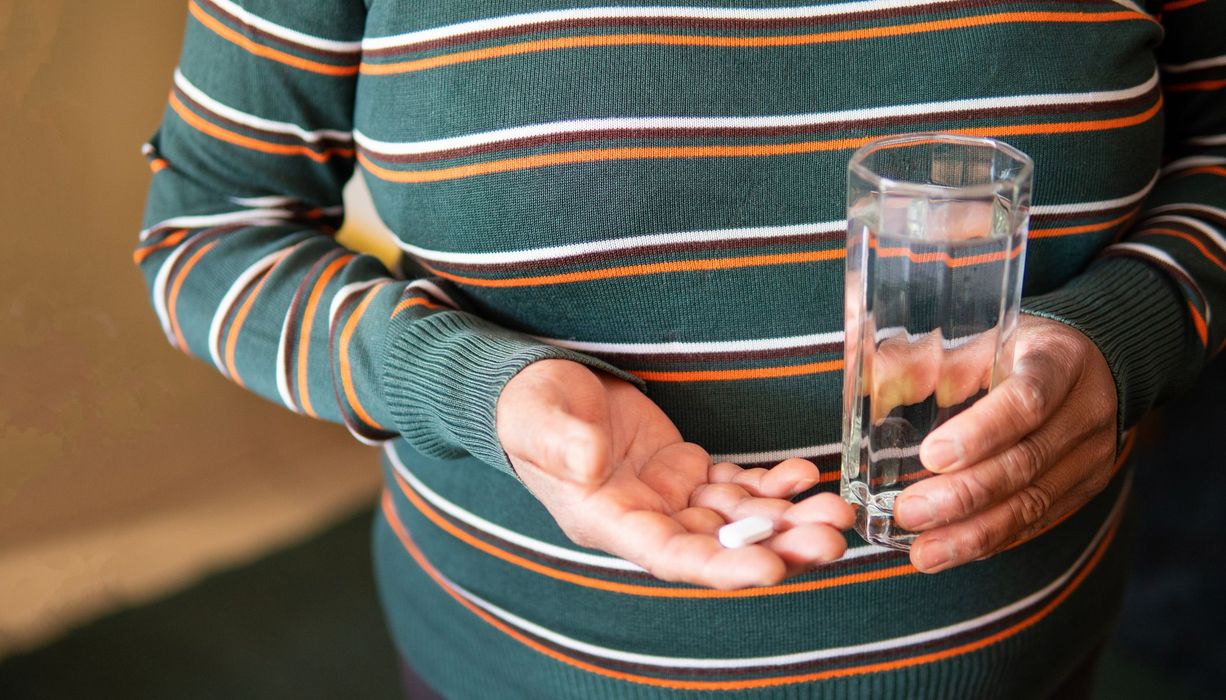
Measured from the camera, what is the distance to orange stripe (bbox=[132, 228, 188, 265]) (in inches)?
33.1

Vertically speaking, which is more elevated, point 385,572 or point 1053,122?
point 1053,122

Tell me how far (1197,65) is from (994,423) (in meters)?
0.44

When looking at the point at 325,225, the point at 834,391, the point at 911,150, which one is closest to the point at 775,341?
the point at 834,391

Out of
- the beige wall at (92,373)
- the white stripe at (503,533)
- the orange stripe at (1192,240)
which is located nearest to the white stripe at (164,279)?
the white stripe at (503,533)

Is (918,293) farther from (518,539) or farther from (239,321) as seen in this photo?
(239,321)

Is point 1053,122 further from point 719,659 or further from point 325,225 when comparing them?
point 325,225

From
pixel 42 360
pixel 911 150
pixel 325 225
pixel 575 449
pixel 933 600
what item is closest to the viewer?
pixel 575 449

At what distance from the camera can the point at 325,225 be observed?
90cm

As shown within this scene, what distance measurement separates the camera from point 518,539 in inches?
30.3

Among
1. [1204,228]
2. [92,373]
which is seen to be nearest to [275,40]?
[1204,228]

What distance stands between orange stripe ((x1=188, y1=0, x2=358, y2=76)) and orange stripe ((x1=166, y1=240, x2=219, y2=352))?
158 mm

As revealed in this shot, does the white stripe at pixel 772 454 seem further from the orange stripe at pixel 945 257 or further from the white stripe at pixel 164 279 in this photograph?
the white stripe at pixel 164 279

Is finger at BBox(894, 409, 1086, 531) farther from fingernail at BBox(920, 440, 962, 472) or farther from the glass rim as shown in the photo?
the glass rim

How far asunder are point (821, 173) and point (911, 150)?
0.08m
